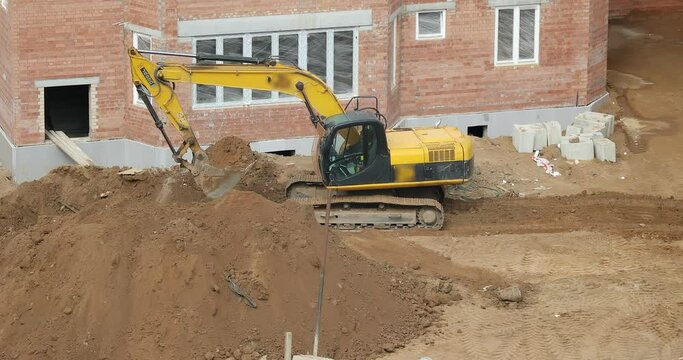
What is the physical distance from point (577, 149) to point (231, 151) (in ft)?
24.7

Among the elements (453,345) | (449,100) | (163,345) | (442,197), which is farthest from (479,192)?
(163,345)

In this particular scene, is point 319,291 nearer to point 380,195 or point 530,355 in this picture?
point 530,355

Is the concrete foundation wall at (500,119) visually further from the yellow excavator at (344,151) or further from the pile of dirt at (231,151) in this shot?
the yellow excavator at (344,151)

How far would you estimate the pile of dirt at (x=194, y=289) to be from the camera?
70.1 feet

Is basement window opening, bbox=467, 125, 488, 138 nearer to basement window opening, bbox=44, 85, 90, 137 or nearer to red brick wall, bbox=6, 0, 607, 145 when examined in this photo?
red brick wall, bbox=6, 0, 607, 145

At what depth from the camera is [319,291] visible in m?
21.8

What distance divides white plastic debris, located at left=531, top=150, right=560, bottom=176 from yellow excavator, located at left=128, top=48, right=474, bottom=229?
4027mm

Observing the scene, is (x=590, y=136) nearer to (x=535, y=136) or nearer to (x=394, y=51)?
(x=535, y=136)

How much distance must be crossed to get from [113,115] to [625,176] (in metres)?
10.7

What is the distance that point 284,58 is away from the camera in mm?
29922

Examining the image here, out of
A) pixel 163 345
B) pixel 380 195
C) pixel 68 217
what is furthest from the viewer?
pixel 380 195

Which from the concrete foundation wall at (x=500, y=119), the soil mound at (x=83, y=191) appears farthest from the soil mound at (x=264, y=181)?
the concrete foundation wall at (x=500, y=119)

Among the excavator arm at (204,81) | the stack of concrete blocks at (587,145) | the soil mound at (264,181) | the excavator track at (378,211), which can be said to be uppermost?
the excavator arm at (204,81)

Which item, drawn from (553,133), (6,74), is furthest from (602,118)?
(6,74)
